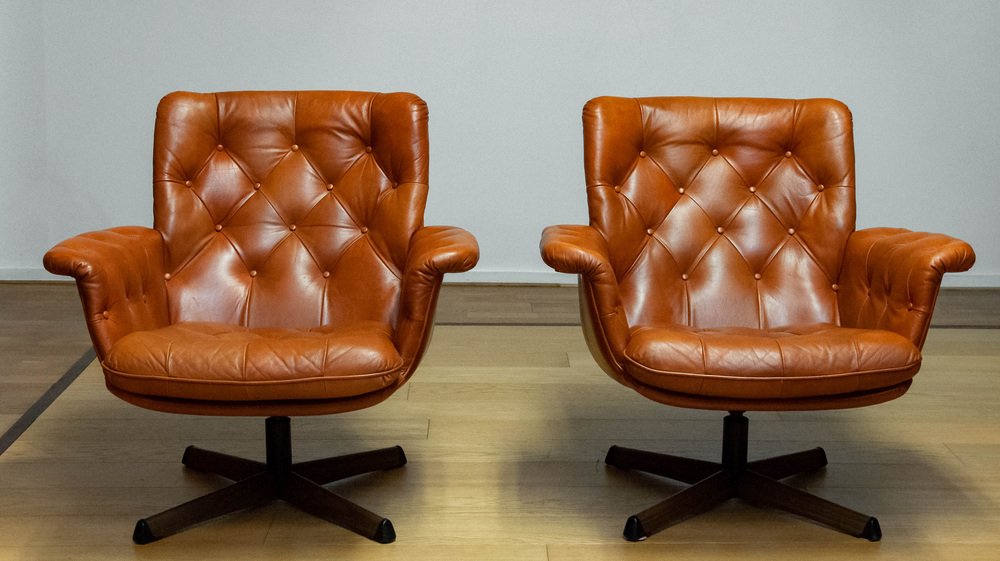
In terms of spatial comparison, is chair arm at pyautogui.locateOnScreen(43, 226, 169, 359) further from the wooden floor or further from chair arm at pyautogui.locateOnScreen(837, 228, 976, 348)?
chair arm at pyautogui.locateOnScreen(837, 228, 976, 348)

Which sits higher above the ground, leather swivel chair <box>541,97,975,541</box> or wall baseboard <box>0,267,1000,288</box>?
leather swivel chair <box>541,97,975,541</box>

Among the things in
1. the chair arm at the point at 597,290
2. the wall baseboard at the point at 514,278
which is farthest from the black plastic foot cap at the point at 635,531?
the wall baseboard at the point at 514,278

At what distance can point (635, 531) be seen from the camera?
2.30 m

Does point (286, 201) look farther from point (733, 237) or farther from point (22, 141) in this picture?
point (22, 141)

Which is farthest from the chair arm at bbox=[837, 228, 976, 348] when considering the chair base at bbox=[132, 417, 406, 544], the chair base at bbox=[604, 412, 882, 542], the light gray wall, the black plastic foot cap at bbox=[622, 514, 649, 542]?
the light gray wall

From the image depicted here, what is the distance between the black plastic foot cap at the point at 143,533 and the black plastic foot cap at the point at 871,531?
1490mm

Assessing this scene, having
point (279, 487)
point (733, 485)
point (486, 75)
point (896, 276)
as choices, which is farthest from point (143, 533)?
point (486, 75)

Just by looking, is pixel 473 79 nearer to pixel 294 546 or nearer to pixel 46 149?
pixel 46 149

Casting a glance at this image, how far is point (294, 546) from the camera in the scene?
2277mm

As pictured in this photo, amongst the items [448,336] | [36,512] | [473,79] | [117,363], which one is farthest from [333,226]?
[473,79]

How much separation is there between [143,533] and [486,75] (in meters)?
2.61

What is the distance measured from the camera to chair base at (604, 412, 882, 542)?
91.5 inches

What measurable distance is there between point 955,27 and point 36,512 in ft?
12.4

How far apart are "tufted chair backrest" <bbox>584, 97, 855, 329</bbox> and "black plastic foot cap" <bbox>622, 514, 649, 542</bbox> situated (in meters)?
0.51
